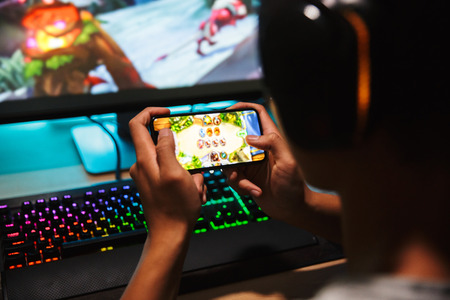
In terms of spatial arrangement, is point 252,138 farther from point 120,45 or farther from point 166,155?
point 120,45

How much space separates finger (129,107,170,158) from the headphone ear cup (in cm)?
25

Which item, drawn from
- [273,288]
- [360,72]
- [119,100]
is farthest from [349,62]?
[119,100]

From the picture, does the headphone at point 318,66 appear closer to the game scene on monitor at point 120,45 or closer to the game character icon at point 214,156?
the game character icon at point 214,156

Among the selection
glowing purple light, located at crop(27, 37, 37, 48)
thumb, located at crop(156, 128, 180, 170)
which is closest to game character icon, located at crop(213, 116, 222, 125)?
thumb, located at crop(156, 128, 180, 170)

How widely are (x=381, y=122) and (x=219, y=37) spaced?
58 centimetres

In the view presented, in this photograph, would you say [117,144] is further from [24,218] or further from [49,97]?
[24,218]

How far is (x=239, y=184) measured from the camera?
2.12ft

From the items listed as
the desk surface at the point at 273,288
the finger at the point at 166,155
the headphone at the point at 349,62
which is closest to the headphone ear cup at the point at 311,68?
the headphone at the point at 349,62

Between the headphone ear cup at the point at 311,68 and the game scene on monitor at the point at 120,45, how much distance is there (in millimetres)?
475

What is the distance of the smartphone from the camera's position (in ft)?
2.03

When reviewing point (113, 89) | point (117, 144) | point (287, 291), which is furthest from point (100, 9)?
point (287, 291)

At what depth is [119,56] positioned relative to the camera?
0.75m

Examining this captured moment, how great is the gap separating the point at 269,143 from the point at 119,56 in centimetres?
32

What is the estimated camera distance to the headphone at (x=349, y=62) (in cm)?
26
